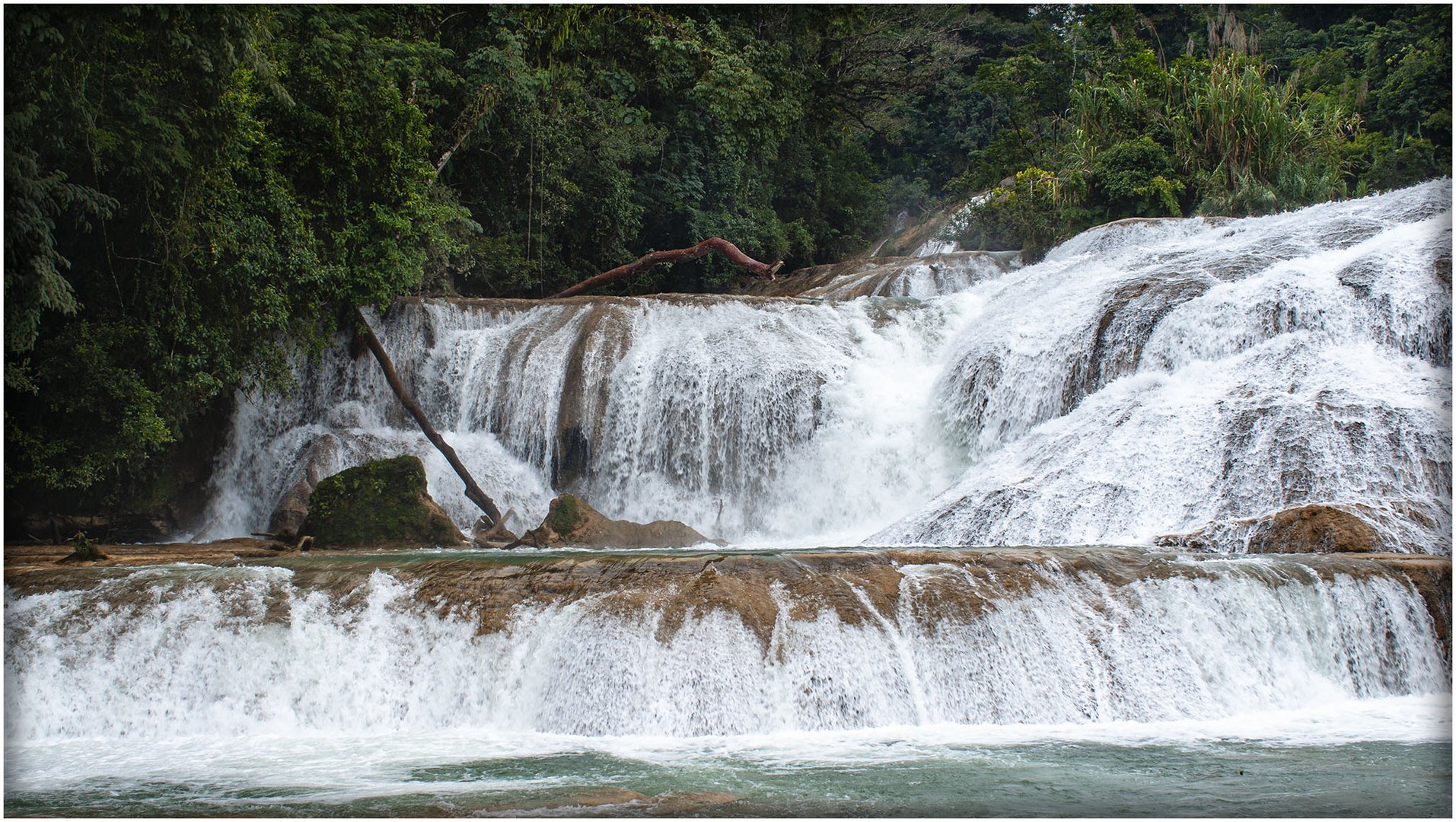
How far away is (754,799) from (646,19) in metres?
20.9

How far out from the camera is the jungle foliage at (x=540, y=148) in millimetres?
10633

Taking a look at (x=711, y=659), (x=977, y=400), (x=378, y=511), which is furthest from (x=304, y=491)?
(x=711, y=659)

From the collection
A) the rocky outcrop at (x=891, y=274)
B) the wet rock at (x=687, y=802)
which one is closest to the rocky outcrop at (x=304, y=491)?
the rocky outcrop at (x=891, y=274)

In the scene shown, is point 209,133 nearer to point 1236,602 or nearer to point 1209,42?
point 1236,602

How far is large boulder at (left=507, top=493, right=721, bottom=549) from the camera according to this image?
13133 millimetres

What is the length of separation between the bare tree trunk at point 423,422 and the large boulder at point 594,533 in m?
1.19

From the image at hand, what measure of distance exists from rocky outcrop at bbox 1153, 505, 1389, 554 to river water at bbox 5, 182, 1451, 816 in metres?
0.12

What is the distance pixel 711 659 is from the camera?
7.50 m

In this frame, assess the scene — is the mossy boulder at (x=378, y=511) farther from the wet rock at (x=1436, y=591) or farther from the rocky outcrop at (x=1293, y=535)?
the wet rock at (x=1436, y=591)

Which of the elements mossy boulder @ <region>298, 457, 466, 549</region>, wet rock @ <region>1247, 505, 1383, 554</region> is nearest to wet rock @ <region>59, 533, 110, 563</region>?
mossy boulder @ <region>298, 457, 466, 549</region>

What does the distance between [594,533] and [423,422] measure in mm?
3333

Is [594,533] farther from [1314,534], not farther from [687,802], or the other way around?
[687,802]

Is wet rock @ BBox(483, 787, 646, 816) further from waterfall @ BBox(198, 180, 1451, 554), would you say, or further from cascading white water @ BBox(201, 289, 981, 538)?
cascading white water @ BBox(201, 289, 981, 538)

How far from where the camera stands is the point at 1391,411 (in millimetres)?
10531
